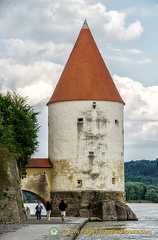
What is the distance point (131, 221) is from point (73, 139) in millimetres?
7271

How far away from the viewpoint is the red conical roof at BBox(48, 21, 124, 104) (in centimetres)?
4622

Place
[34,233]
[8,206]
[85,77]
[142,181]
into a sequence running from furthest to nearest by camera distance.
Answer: [142,181] → [85,77] → [8,206] → [34,233]

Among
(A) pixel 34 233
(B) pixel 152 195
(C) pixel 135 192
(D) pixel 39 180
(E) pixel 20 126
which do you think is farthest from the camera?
(C) pixel 135 192

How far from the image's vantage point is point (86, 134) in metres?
45.6

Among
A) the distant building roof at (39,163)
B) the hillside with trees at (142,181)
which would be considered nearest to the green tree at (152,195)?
the hillside with trees at (142,181)

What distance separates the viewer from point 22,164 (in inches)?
1772

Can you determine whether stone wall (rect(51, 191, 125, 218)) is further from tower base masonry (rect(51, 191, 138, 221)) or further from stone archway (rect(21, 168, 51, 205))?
stone archway (rect(21, 168, 51, 205))

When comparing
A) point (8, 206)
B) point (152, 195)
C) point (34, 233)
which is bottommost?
point (34, 233)

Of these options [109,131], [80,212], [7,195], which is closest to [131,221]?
[80,212]

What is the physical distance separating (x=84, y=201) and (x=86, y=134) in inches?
191

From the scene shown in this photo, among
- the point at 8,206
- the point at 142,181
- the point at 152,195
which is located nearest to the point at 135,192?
the point at 152,195

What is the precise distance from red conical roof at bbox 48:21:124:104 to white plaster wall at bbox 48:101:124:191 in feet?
2.03

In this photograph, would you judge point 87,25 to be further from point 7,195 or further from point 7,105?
point 7,195

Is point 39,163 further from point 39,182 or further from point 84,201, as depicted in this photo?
point 84,201
